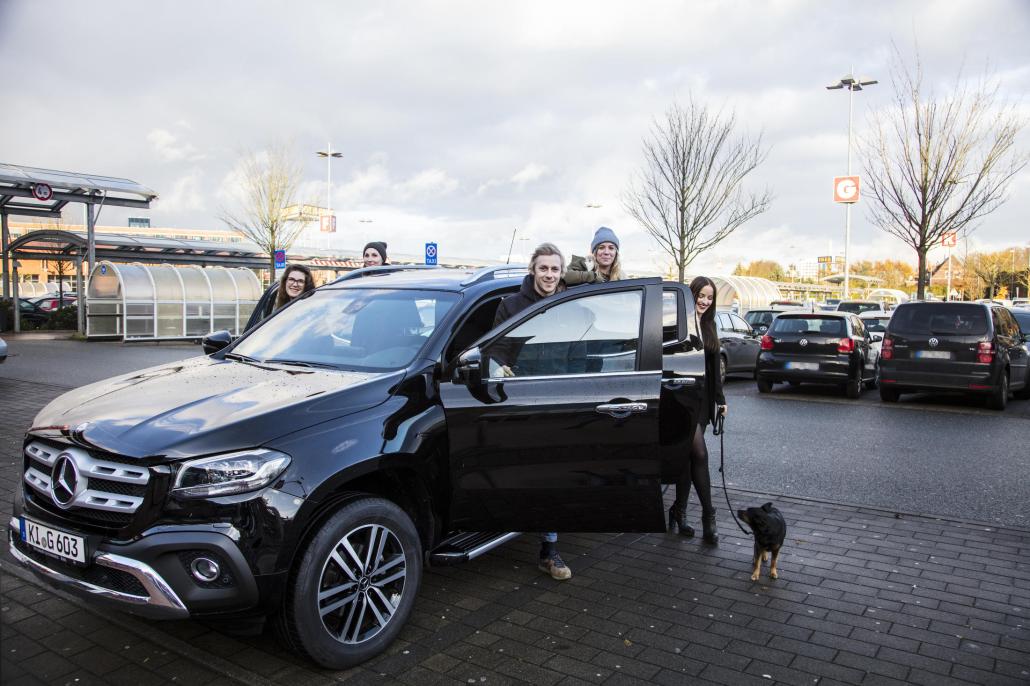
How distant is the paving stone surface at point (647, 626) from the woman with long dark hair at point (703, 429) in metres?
0.22

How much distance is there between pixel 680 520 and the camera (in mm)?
5539

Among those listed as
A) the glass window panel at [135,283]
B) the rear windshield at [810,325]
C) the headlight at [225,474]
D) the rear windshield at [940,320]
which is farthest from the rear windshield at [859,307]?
the headlight at [225,474]

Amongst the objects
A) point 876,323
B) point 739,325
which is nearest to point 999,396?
point 739,325

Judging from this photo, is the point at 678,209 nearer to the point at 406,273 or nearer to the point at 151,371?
the point at 406,273

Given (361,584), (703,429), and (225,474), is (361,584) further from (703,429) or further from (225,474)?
(703,429)

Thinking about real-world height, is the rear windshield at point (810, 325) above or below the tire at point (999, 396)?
above

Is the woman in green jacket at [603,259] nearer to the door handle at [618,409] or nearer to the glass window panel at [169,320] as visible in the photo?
the door handle at [618,409]

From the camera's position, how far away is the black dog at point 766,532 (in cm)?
451

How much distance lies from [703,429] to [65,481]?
3770 millimetres

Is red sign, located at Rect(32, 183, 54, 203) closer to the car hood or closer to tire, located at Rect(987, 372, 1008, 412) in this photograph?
the car hood

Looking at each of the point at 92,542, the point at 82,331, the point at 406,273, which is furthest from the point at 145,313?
the point at 92,542

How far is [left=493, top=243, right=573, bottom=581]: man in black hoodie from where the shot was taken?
4555 millimetres

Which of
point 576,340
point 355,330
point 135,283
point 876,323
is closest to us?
point 576,340

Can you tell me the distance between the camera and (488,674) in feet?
11.3
